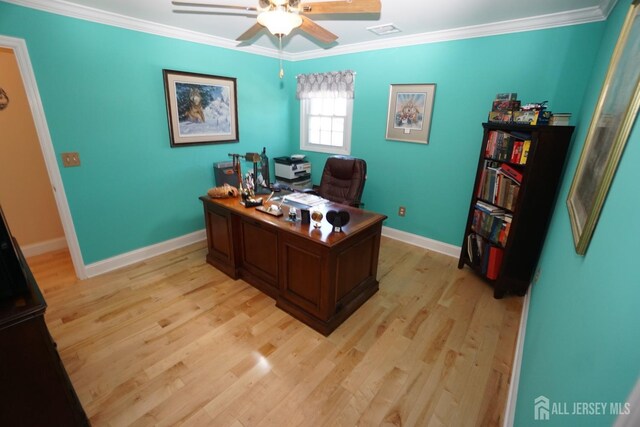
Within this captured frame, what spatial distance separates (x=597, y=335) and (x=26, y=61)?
364cm

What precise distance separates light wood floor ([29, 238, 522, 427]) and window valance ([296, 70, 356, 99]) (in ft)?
8.11

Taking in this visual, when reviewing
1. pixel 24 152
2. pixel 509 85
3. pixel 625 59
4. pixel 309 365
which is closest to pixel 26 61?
pixel 24 152

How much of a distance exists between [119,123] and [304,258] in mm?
2284

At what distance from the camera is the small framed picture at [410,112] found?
3080 millimetres

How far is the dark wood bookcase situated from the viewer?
2.16 metres

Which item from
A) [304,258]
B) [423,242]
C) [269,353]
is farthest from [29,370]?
[423,242]

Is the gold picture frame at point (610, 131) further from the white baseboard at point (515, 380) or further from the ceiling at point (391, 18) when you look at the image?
the ceiling at point (391, 18)

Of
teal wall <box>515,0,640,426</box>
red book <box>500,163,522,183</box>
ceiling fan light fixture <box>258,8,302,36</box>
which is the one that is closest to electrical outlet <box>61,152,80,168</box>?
ceiling fan light fixture <box>258,8,302,36</box>

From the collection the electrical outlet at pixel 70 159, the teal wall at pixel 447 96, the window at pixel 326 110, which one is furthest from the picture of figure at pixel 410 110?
the electrical outlet at pixel 70 159

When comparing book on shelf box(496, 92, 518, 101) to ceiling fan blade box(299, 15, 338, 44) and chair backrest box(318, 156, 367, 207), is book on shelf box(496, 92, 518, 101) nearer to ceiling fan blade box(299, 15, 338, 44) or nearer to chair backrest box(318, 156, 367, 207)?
chair backrest box(318, 156, 367, 207)

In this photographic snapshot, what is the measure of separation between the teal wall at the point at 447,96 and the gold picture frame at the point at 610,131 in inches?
Answer: 45.2

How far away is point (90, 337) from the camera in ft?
6.65

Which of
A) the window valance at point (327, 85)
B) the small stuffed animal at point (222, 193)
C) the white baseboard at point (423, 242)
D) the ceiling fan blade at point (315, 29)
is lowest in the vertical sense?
the white baseboard at point (423, 242)

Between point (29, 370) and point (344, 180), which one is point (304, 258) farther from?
point (29, 370)
